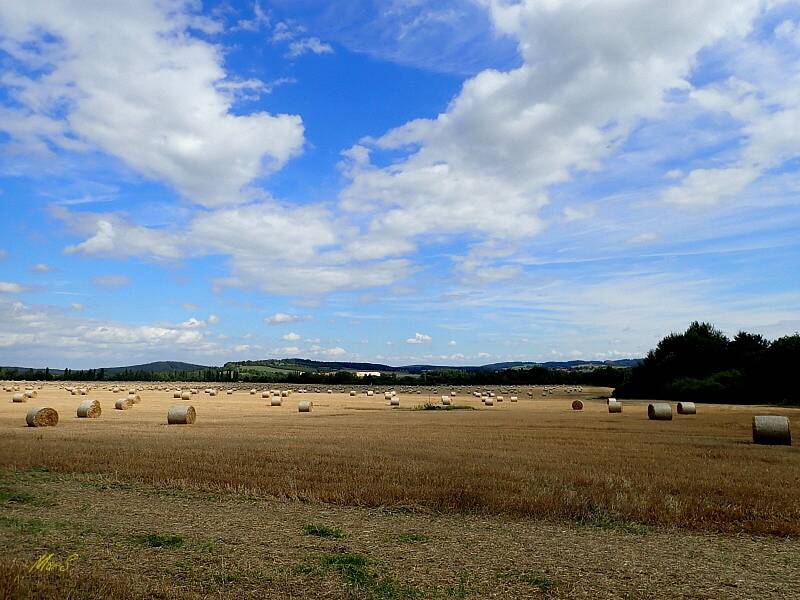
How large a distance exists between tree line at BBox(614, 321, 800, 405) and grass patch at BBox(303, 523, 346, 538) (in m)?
60.5

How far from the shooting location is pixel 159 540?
28.8ft

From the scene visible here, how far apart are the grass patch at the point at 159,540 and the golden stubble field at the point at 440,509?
0.21 meters

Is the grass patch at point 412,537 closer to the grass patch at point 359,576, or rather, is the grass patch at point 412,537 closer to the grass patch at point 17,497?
the grass patch at point 359,576

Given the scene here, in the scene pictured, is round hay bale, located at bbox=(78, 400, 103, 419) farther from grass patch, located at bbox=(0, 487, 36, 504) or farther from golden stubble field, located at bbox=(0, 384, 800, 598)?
grass patch, located at bbox=(0, 487, 36, 504)

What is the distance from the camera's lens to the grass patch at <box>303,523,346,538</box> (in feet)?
30.8

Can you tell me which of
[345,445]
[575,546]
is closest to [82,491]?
[345,445]

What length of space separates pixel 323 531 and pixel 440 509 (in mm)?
2616

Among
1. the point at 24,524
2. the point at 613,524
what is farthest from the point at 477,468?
the point at 24,524

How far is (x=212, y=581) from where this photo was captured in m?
7.22

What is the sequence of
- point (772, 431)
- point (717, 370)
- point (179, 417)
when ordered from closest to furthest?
point (772, 431) → point (179, 417) → point (717, 370)

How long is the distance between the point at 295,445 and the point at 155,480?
5.65 m

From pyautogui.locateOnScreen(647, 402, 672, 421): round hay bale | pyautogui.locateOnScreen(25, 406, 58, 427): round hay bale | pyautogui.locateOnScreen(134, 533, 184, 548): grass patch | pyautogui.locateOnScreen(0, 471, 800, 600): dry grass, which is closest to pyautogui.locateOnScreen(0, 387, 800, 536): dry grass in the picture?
pyautogui.locateOnScreen(0, 471, 800, 600): dry grass

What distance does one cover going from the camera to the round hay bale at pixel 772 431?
21.5 m

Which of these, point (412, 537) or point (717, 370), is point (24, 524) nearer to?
point (412, 537)
